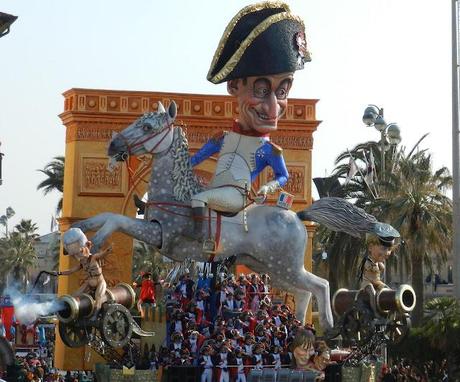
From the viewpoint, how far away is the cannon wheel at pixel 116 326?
1950cm

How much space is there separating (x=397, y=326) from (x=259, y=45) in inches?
212

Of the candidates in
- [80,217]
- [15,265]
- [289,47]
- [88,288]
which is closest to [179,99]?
[80,217]

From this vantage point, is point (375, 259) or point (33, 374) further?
point (33, 374)

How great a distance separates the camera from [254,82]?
22.3m

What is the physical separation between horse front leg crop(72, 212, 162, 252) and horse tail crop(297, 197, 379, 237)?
110 inches

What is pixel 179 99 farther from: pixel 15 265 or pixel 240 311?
pixel 15 265

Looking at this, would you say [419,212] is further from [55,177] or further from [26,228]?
[26,228]

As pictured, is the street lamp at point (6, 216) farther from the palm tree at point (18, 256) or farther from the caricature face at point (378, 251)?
the caricature face at point (378, 251)

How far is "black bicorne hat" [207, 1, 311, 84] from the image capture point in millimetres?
22172

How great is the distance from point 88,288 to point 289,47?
5.86 meters

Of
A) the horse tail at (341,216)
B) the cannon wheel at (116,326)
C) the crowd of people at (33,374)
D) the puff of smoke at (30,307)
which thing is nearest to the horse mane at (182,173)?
the horse tail at (341,216)

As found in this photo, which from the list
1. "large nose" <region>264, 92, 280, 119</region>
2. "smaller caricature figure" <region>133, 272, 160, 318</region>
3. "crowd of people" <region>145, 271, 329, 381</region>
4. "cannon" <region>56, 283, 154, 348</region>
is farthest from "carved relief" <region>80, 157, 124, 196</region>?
"cannon" <region>56, 283, 154, 348</region>

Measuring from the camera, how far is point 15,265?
74.1 meters

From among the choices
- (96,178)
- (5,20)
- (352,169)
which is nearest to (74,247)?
(5,20)
